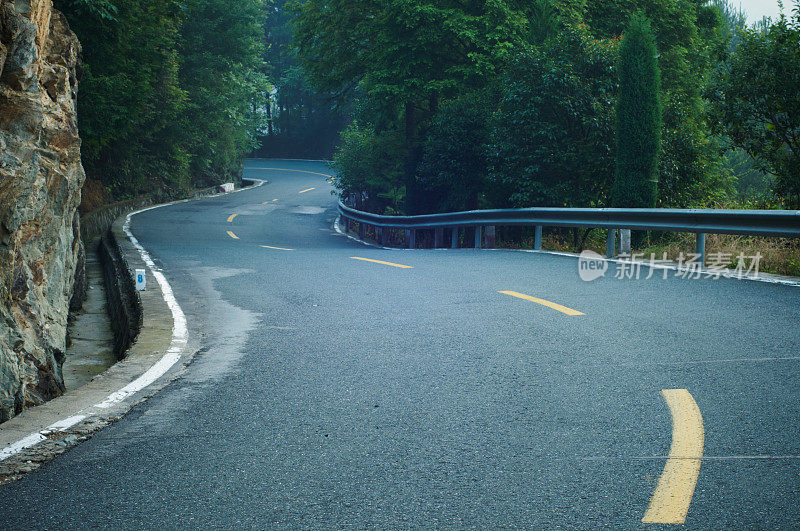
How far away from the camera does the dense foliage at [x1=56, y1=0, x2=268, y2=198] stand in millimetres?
22625

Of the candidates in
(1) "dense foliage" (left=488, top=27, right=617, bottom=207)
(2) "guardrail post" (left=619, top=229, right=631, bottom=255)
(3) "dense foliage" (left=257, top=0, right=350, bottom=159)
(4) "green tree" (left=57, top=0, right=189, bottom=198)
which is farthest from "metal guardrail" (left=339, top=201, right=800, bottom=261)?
(3) "dense foliage" (left=257, top=0, right=350, bottom=159)

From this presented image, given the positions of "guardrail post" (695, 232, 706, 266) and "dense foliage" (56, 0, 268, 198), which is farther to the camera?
"dense foliage" (56, 0, 268, 198)

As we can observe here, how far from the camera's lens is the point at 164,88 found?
1307 inches

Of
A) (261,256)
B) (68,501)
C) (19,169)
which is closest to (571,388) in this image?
(68,501)

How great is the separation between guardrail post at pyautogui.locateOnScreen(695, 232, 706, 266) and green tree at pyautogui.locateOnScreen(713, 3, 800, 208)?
20.3 ft

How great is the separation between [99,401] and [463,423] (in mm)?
2553

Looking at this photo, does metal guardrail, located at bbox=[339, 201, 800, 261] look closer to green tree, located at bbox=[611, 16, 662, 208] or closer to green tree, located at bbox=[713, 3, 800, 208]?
green tree, located at bbox=[611, 16, 662, 208]

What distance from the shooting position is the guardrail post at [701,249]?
38.2 ft

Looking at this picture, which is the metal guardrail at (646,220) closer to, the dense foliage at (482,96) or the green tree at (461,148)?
the dense foliage at (482,96)

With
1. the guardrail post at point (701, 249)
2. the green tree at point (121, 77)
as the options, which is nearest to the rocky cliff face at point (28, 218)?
the guardrail post at point (701, 249)

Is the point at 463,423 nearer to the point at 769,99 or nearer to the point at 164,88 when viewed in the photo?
the point at 769,99

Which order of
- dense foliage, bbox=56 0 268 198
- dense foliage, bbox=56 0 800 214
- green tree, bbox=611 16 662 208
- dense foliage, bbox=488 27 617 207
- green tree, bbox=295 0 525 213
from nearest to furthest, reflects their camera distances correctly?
green tree, bbox=611 16 662 208
dense foliage, bbox=56 0 800 214
dense foliage, bbox=488 27 617 207
dense foliage, bbox=56 0 268 198
green tree, bbox=295 0 525 213

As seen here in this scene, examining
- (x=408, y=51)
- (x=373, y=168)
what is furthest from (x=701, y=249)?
(x=373, y=168)

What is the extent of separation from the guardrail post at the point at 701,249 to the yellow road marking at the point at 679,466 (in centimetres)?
707
